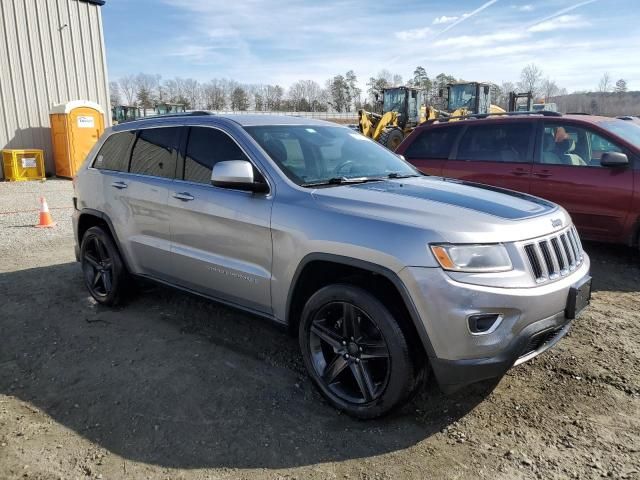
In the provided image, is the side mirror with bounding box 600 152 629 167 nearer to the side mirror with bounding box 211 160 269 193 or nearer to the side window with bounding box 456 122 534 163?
the side window with bounding box 456 122 534 163

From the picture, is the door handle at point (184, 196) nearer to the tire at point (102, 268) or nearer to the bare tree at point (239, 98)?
the tire at point (102, 268)

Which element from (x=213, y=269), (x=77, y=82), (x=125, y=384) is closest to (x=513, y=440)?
(x=213, y=269)

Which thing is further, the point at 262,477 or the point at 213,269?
the point at 213,269

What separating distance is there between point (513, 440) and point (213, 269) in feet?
7.29

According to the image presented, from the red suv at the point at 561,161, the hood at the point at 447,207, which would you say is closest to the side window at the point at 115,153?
the hood at the point at 447,207

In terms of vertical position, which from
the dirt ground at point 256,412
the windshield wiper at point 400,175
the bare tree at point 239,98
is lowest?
the dirt ground at point 256,412

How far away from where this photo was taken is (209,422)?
2.96 meters

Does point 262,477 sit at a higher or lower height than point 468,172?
lower

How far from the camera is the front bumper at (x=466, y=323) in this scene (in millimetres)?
2504

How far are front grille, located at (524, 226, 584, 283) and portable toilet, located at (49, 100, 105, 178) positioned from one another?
590 inches

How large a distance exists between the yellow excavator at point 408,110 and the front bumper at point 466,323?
1317cm

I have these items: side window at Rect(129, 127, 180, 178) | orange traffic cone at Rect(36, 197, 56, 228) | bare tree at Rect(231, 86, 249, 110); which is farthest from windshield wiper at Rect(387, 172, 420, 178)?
bare tree at Rect(231, 86, 249, 110)

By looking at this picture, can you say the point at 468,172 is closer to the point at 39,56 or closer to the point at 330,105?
the point at 39,56

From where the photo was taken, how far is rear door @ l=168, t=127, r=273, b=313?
334cm
